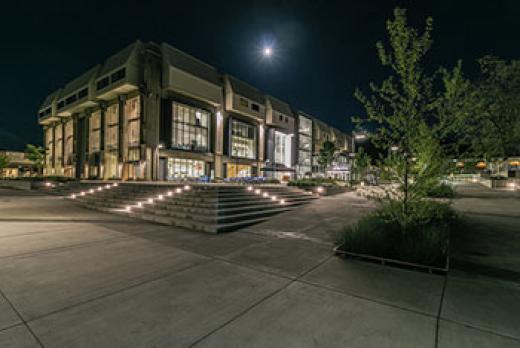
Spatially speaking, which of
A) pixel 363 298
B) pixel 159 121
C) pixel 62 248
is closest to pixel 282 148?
pixel 159 121

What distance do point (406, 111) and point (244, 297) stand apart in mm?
5790

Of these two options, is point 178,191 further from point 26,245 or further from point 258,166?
point 258,166

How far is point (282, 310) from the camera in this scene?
321 cm

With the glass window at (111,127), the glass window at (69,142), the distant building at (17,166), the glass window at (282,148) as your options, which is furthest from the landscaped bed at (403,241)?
the distant building at (17,166)

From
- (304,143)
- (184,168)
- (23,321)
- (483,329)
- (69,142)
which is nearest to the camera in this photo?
(483,329)

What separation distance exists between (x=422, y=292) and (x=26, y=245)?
9224 mm

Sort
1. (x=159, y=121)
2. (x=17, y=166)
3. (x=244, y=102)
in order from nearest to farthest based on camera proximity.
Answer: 1. (x=159, y=121)
2. (x=244, y=102)
3. (x=17, y=166)

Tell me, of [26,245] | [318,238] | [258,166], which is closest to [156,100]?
[258,166]

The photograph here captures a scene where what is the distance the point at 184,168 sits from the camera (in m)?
37.3

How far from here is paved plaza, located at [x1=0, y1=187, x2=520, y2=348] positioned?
104 inches

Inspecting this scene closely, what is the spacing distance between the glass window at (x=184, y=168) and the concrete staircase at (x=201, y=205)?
19.9 metres

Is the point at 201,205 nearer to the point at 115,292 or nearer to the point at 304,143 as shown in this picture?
the point at 115,292

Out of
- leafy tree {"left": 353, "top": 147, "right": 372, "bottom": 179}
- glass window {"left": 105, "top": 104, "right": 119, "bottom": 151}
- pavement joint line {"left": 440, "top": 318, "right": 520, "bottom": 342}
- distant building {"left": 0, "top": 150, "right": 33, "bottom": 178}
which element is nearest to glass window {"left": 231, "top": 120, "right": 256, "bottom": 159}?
glass window {"left": 105, "top": 104, "right": 119, "bottom": 151}

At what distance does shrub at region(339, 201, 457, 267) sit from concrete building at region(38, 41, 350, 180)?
1260 inches
